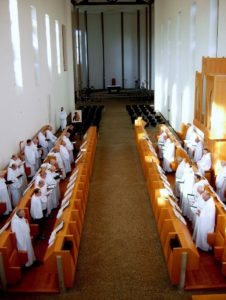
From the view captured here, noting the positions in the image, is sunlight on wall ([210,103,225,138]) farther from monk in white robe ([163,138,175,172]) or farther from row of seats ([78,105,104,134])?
row of seats ([78,105,104,134])

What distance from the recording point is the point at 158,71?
29.0m

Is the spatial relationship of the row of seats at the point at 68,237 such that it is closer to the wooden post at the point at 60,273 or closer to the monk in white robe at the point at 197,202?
the wooden post at the point at 60,273

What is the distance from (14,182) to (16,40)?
6.33 meters

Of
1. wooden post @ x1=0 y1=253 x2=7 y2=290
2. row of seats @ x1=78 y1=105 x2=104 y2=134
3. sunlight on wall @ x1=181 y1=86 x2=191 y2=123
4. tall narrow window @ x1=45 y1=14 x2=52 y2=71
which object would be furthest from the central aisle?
tall narrow window @ x1=45 y1=14 x2=52 y2=71

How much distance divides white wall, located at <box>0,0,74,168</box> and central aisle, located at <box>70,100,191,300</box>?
3.39 meters

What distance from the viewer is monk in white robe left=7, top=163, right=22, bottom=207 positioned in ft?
37.0

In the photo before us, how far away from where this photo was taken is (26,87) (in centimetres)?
1583

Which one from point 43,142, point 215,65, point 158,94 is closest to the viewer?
point 215,65

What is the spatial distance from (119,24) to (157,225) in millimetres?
34202

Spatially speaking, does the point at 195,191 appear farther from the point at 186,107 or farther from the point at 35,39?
the point at 35,39

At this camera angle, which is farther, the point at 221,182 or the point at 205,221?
the point at 221,182

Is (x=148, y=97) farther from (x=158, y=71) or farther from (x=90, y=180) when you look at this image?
(x=90, y=180)

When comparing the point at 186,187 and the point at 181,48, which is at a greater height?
the point at 181,48

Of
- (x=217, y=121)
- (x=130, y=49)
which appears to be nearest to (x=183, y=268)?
(x=217, y=121)
